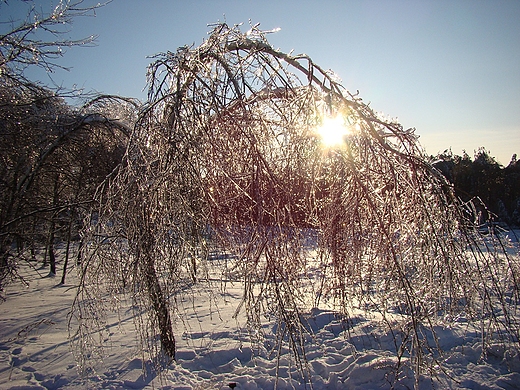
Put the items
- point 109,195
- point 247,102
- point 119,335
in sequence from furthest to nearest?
1. point 119,335
2. point 109,195
3. point 247,102

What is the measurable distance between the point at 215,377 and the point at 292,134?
3575 mm

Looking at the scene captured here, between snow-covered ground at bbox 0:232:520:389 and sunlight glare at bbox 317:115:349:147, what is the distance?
2319 mm

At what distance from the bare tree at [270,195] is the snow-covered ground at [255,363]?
1669mm

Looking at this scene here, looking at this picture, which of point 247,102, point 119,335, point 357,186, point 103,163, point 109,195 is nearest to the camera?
point 357,186

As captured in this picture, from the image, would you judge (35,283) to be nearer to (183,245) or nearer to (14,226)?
(14,226)

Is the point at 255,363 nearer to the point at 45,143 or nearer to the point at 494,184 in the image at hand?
the point at 45,143

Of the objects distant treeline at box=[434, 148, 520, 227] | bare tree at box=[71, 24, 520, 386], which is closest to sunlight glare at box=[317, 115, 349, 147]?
bare tree at box=[71, 24, 520, 386]

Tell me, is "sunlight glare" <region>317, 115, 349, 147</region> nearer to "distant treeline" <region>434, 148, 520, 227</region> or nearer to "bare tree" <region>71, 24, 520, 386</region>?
"bare tree" <region>71, 24, 520, 386</region>

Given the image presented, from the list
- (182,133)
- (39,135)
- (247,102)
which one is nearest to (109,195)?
(182,133)

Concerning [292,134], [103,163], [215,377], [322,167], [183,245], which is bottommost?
[215,377]

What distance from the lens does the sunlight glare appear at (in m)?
1.69

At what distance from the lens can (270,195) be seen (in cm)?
164

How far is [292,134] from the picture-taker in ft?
5.90

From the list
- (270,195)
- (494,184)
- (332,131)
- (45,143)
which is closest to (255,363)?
(270,195)
